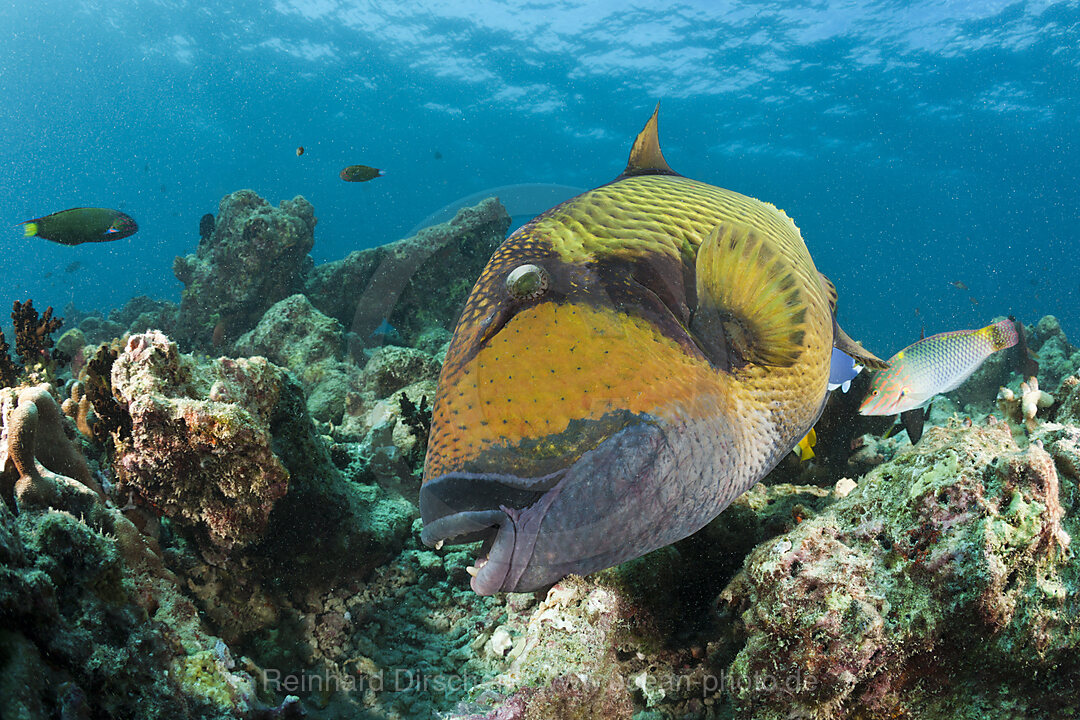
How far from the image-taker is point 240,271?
10.3 metres

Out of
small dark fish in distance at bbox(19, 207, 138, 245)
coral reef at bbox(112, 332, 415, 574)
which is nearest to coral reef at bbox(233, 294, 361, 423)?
small dark fish in distance at bbox(19, 207, 138, 245)

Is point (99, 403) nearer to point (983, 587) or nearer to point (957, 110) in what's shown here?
point (983, 587)

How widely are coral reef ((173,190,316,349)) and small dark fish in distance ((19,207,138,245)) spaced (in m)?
4.81

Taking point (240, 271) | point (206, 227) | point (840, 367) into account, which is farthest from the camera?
point (206, 227)

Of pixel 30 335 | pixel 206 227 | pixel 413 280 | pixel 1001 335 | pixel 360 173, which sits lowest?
pixel 1001 335

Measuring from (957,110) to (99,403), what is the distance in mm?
56076

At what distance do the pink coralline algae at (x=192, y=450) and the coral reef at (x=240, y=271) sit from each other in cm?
900

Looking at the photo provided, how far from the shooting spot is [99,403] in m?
2.67

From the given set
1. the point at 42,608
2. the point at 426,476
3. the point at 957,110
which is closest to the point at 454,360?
the point at 426,476


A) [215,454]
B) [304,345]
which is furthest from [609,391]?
[304,345]

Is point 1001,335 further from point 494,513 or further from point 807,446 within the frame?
point 494,513

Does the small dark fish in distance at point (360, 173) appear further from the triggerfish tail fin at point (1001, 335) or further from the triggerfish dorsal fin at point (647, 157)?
the triggerfish tail fin at point (1001, 335)

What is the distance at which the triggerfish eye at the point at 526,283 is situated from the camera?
1.23m

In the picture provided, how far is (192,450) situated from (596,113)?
57318mm
